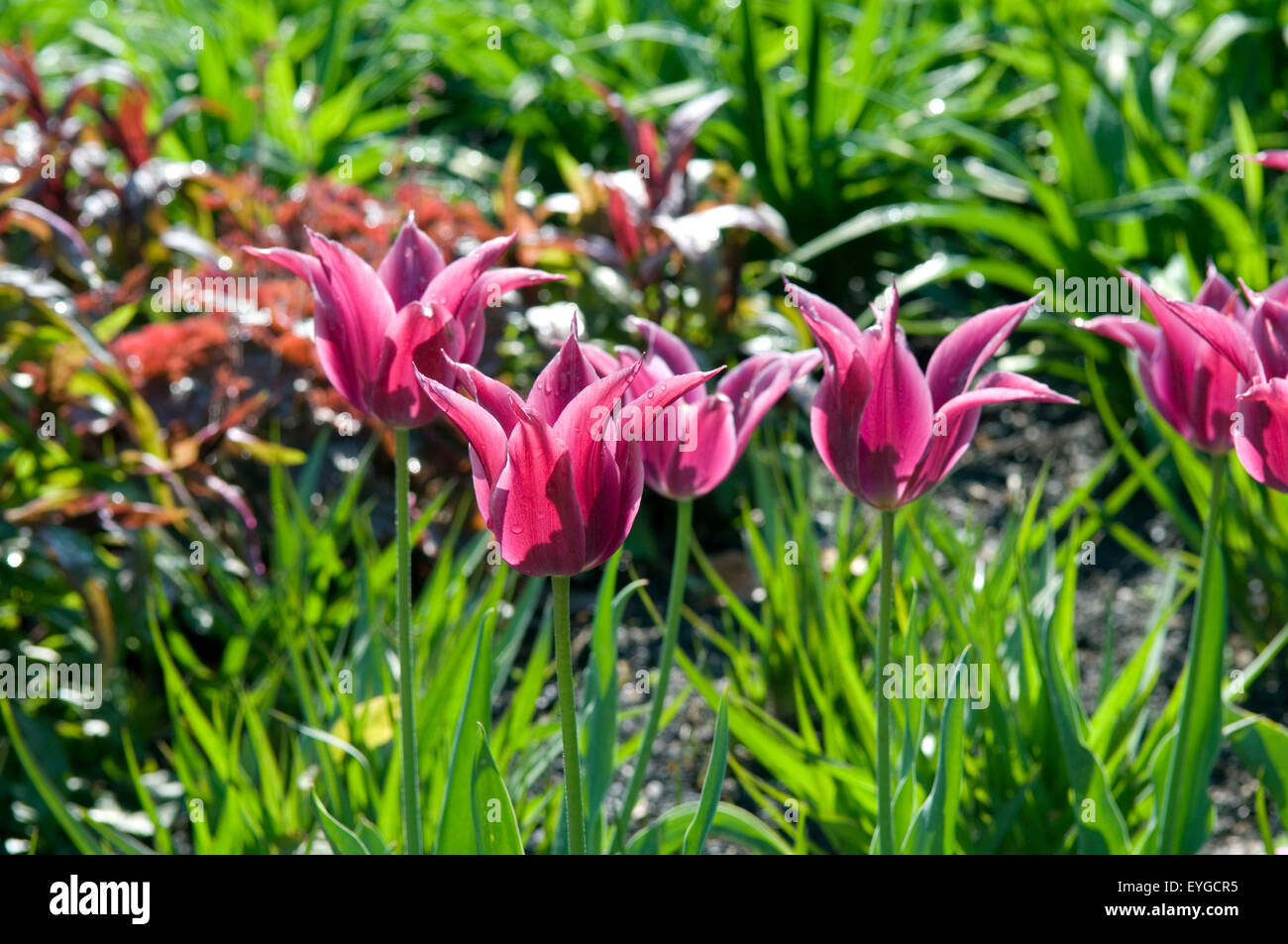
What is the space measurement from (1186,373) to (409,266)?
2.02ft

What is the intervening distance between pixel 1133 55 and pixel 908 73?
1.97ft

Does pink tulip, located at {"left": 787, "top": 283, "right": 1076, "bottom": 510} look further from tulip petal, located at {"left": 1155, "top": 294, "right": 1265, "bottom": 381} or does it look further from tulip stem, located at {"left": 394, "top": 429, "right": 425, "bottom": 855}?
tulip stem, located at {"left": 394, "top": 429, "right": 425, "bottom": 855}

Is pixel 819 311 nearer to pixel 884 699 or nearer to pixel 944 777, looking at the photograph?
pixel 884 699

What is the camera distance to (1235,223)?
236cm

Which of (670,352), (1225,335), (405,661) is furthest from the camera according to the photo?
(670,352)

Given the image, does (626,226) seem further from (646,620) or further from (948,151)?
(948,151)

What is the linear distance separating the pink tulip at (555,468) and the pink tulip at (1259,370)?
1.19 feet

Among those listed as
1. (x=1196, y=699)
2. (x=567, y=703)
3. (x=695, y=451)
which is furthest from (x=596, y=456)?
(x=1196, y=699)

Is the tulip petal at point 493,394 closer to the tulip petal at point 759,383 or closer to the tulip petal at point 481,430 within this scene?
the tulip petal at point 481,430

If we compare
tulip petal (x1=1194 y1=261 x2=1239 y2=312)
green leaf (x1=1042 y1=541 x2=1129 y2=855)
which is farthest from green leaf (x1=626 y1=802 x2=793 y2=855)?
tulip petal (x1=1194 y1=261 x2=1239 y2=312)

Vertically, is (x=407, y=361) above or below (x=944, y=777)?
above

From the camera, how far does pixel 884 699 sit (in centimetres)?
89

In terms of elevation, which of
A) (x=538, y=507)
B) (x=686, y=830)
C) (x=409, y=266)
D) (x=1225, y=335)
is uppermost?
(x=409, y=266)
